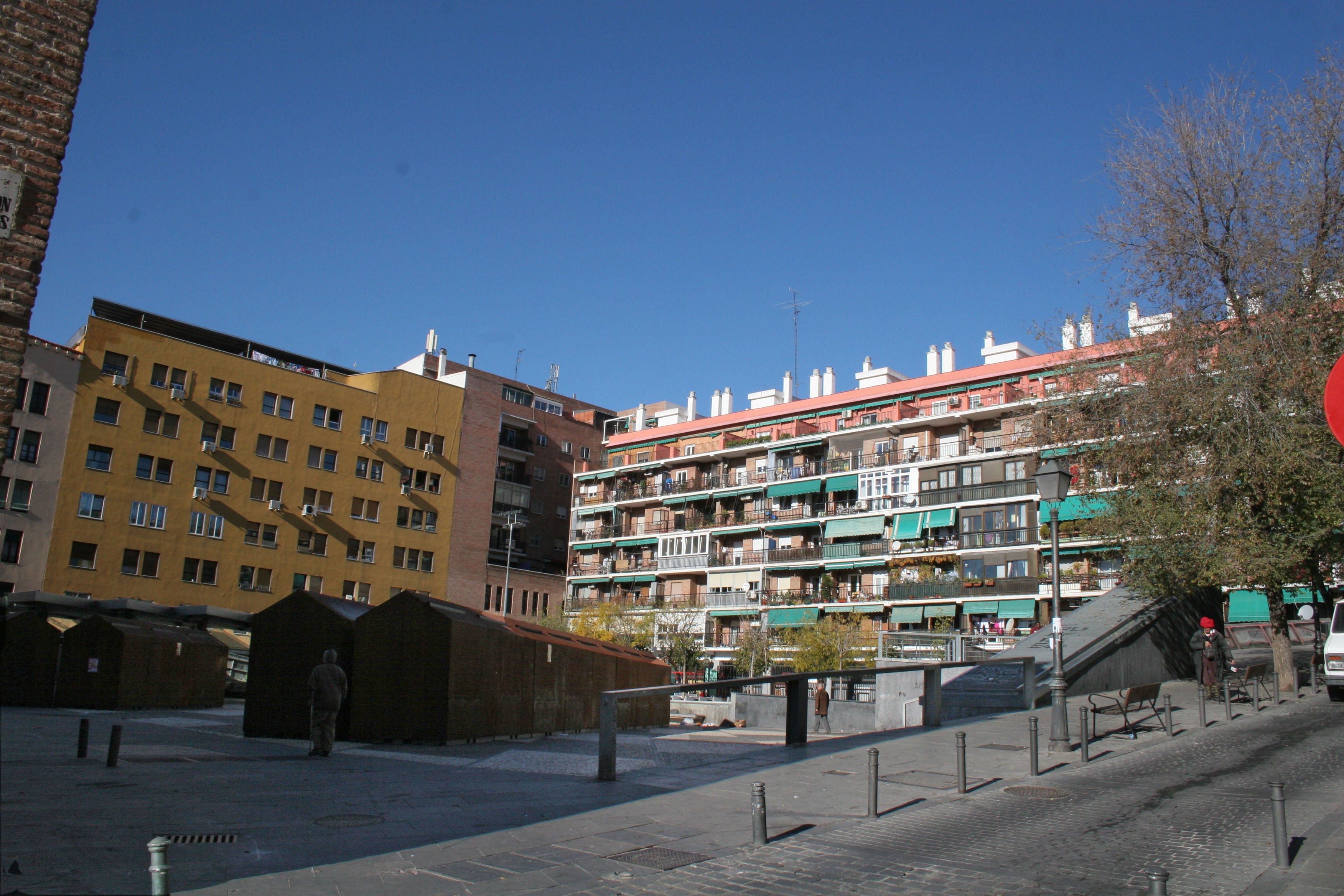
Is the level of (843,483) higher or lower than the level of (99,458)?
higher

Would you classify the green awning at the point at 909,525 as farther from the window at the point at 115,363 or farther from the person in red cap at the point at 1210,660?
the window at the point at 115,363

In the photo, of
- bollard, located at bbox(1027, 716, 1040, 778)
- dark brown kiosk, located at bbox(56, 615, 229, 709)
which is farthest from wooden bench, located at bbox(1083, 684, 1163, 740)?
dark brown kiosk, located at bbox(56, 615, 229, 709)

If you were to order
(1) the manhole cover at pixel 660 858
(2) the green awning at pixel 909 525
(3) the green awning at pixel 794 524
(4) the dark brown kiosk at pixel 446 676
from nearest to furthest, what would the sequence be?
(1) the manhole cover at pixel 660 858 → (4) the dark brown kiosk at pixel 446 676 → (2) the green awning at pixel 909 525 → (3) the green awning at pixel 794 524

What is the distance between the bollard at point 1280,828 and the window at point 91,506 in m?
51.8

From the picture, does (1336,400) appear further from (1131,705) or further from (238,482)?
(238,482)

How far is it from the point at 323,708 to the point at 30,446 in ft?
134

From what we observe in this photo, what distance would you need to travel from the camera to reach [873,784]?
32.2ft

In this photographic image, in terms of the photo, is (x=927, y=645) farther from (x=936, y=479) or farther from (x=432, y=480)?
(x=432, y=480)

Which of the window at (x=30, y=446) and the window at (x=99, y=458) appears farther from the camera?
the window at (x=99, y=458)

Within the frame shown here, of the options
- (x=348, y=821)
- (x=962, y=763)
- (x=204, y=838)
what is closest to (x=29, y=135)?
(x=204, y=838)

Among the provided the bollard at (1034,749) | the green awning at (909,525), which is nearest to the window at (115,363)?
the green awning at (909,525)

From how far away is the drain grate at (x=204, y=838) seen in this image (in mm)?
7812

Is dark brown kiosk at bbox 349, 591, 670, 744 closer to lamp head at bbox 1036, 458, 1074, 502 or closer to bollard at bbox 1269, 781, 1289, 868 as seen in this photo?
lamp head at bbox 1036, 458, 1074, 502

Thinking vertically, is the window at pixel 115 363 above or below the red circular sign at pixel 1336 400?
above
